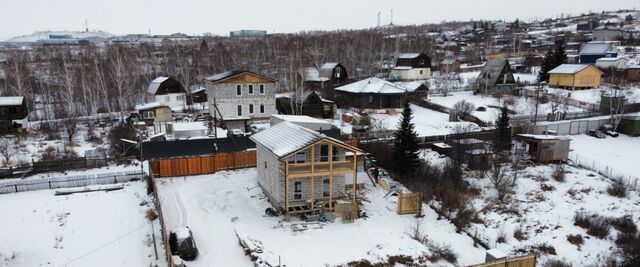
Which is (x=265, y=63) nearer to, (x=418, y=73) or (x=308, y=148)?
(x=418, y=73)

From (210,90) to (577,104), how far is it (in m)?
35.6

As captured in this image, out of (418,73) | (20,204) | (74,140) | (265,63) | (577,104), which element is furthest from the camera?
(265,63)

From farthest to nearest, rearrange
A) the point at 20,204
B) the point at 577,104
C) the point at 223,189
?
1. the point at 577,104
2. the point at 223,189
3. the point at 20,204

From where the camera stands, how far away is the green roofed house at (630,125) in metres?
35.2

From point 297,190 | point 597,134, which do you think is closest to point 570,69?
point 597,134

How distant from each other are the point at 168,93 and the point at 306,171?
30443mm

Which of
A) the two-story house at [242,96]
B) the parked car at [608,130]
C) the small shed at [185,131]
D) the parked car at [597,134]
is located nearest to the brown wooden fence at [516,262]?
the small shed at [185,131]

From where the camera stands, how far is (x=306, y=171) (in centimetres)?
2000

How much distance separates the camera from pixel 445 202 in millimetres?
23016

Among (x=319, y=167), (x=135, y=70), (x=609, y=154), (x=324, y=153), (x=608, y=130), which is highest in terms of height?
(x=135, y=70)

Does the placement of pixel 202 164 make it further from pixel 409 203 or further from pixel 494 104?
pixel 494 104

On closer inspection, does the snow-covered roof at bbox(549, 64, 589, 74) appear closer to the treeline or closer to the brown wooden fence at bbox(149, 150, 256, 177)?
the treeline

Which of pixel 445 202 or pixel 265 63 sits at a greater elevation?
pixel 265 63

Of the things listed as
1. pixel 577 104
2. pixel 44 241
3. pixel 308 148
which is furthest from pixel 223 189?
pixel 577 104
